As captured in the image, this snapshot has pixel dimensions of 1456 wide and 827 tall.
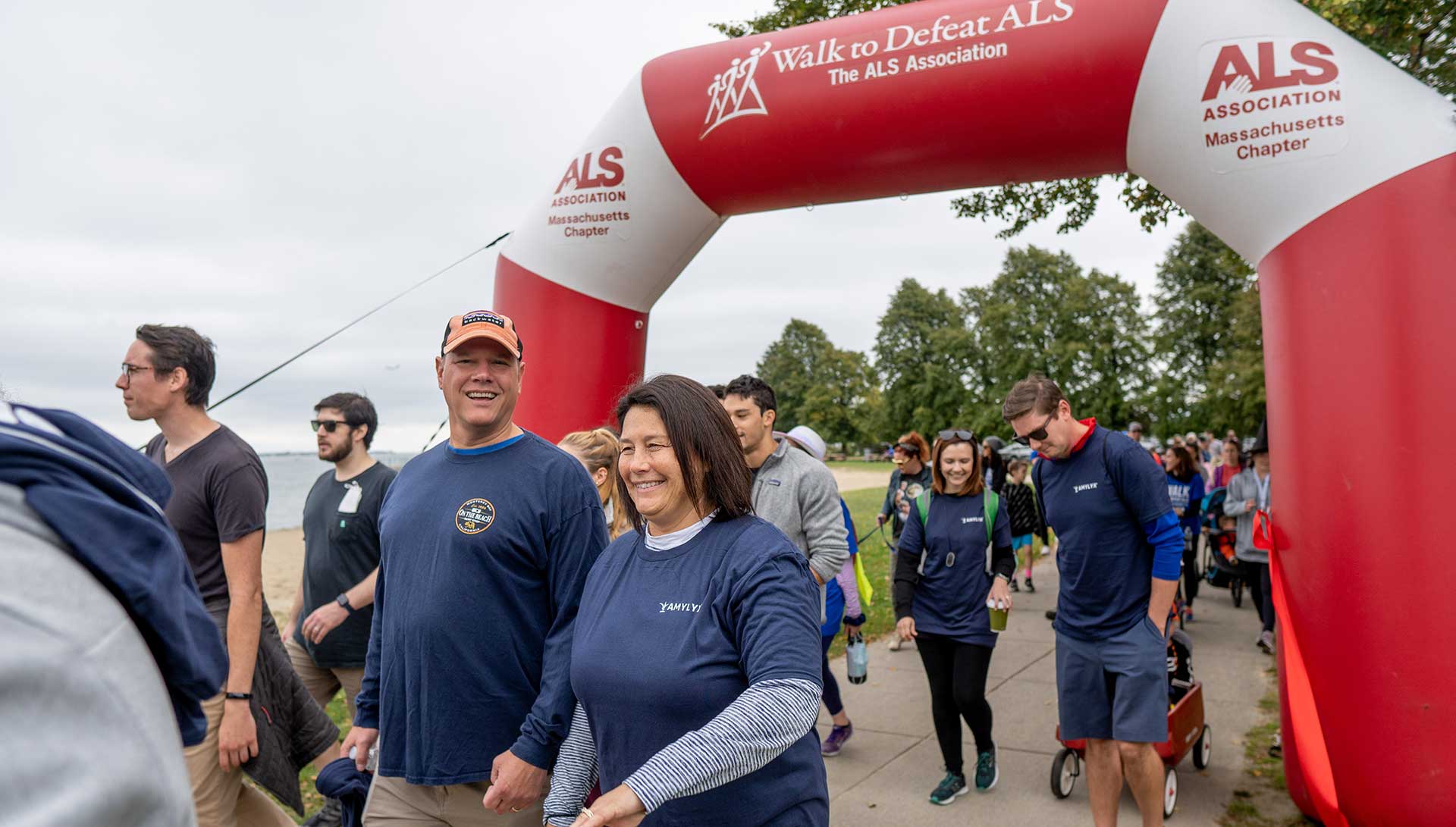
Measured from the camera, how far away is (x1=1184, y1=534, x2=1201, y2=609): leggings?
8.83 m

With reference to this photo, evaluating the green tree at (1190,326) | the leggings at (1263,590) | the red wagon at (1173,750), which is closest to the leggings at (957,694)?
the red wagon at (1173,750)

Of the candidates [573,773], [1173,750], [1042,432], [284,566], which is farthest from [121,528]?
[284,566]

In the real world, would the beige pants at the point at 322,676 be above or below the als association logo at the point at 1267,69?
below

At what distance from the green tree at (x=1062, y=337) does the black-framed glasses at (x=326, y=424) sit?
4290 centimetres

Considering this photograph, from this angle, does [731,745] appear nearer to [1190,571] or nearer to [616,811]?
[616,811]

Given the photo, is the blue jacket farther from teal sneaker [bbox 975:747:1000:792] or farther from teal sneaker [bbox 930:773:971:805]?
teal sneaker [bbox 975:747:1000:792]

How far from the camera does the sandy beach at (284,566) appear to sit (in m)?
12.6

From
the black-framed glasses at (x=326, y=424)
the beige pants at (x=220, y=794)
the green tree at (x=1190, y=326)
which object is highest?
the green tree at (x=1190, y=326)

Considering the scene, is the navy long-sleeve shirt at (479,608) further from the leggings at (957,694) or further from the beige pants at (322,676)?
the leggings at (957,694)

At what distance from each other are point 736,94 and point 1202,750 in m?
4.45

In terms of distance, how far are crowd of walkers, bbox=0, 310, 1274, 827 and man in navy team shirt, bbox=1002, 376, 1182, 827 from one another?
0.01m

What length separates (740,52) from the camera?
519 cm

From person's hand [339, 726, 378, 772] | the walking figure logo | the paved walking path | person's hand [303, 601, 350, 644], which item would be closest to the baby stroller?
the paved walking path

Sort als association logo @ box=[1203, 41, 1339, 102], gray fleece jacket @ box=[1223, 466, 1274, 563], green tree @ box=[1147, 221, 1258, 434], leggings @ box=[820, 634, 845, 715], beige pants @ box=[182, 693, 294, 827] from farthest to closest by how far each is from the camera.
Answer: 1. green tree @ box=[1147, 221, 1258, 434]
2. gray fleece jacket @ box=[1223, 466, 1274, 563]
3. leggings @ box=[820, 634, 845, 715]
4. als association logo @ box=[1203, 41, 1339, 102]
5. beige pants @ box=[182, 693, 294, 827]
